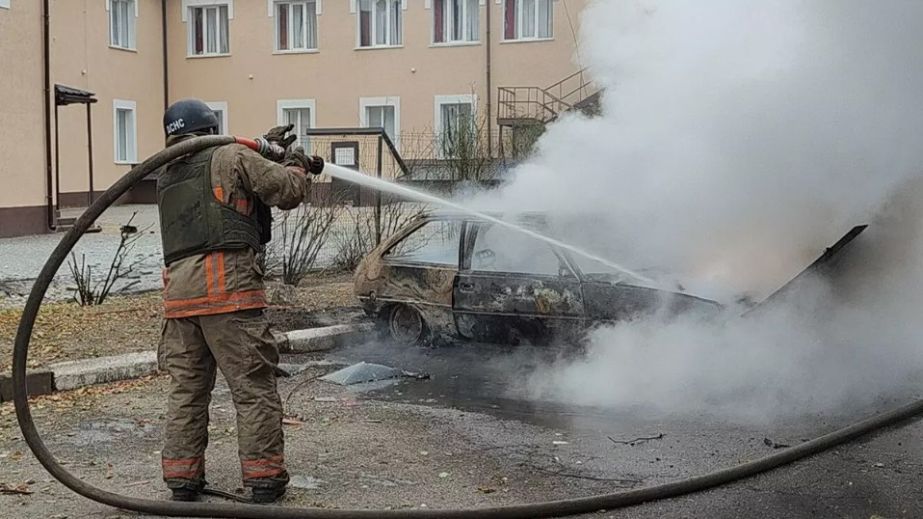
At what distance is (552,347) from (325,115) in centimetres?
2198

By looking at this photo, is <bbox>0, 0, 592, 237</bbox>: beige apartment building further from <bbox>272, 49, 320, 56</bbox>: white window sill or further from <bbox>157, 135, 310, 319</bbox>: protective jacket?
<bbox>157, 135, 310, 319</bbox>: protective jacket

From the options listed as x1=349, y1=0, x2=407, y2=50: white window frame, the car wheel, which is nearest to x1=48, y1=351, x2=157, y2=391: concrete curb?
the car wheel

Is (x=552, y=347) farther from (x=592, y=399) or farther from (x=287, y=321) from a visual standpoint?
(x=287, y=321)

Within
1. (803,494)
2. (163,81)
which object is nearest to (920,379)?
(803,494)

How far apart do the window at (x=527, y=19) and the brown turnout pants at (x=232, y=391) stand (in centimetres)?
2274

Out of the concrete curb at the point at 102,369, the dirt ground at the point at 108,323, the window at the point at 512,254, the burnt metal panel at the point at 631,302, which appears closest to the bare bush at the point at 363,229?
the dirt ground at the point at 108,323

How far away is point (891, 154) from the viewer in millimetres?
7262

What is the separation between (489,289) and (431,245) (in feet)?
3.21

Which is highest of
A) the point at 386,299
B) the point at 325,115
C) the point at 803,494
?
the point at 325,115

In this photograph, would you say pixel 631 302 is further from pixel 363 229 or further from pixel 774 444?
pixel 363 229

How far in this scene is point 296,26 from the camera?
97.0 ft

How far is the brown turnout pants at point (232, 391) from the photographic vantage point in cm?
486

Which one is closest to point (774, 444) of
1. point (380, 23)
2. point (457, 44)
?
point (457, 44)

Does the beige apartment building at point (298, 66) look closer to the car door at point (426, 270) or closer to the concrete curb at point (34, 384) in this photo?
the car door at point (426, 270)
